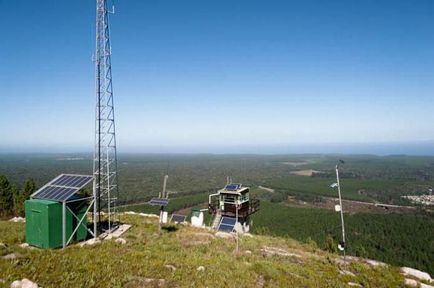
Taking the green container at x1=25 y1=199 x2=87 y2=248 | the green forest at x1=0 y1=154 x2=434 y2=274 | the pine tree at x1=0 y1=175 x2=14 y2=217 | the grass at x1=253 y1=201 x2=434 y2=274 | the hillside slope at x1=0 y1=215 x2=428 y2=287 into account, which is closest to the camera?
the hillside slope at x1=0 y1=215 x2=428 y2=287

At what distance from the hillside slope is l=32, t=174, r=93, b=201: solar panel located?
2.86m

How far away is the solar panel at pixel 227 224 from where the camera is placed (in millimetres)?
27156

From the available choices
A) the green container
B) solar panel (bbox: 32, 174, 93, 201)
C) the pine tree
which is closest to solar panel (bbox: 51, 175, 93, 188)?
solar panel (bbox: 32, 174, 93, 201)

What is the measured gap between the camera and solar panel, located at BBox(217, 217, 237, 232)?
27.2 m

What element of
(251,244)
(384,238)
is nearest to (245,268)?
(251,244)

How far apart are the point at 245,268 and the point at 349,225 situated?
9456 centimetres

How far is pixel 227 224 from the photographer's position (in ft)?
92.0

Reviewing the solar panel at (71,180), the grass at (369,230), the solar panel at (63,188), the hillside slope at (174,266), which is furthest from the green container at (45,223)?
the grass at (369,230)

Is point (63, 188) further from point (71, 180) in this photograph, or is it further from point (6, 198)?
point (6, 198)

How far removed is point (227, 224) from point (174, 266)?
48.6ft

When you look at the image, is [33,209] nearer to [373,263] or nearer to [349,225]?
[373,263]

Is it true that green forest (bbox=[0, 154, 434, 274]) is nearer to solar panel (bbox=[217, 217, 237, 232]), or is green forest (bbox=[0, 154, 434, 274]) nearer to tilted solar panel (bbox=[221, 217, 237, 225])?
solar panel (bbox=[217, 217, 237, 232])

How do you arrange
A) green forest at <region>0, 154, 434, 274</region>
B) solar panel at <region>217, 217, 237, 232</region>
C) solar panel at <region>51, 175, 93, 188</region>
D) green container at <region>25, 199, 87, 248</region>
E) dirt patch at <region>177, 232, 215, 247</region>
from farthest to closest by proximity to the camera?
green forest at <region>0, 154, 434, 274</region> → solar panel at <region>217, 217, 237, 232</region> → dirt patch at <region>177, 232, 215, 247</region> → solar panel at <region>51, 175, 93, 188</region> → green container at <region>25, 199, 87, 248</region>

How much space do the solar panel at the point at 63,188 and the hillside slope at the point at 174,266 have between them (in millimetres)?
2857
